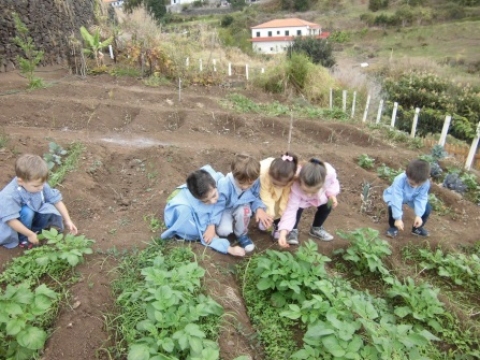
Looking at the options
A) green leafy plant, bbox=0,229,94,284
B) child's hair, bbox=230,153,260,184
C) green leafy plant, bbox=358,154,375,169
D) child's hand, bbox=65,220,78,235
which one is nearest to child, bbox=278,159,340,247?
child's hair, bbox=230,153,260,184

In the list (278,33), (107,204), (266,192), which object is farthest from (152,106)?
(278,33)

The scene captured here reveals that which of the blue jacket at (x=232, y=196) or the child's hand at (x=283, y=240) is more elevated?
the blue jacket at (x=232, y=196)

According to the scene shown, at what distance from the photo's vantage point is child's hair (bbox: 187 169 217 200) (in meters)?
2.68

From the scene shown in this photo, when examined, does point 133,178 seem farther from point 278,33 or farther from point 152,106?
point 278,33

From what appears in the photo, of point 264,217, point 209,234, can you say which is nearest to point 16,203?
point 209,234

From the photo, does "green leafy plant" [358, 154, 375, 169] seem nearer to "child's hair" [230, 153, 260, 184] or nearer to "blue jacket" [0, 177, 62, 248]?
"child's hair" [230, 153, 260, 184]

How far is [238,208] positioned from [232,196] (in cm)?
11

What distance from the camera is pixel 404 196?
3.37m

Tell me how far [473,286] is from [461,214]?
1.46 metres

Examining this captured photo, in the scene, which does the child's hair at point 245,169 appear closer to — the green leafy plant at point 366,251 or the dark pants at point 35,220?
the green leafy plant at point 366,251

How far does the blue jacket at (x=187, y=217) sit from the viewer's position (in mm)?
2910

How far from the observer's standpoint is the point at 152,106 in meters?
7.12

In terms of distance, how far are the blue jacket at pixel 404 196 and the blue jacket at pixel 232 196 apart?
125cm

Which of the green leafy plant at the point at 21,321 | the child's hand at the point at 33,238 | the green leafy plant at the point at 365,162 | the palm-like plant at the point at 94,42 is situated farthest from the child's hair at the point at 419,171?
the palm-like plant at the point at 94,42
